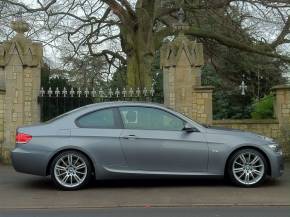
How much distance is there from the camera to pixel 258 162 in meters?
9.98

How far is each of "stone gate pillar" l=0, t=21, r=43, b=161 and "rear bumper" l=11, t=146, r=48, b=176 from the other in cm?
400

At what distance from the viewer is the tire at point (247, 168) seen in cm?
994

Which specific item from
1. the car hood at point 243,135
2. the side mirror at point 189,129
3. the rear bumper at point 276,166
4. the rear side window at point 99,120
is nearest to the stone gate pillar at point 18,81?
the rear side window at point 99,120

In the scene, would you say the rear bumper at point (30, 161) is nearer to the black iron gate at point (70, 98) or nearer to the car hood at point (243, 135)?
the car hood at point (243, 135)

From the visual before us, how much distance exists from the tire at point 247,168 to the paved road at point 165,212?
1.64 meters

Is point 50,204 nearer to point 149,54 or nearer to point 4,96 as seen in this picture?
point 4,96

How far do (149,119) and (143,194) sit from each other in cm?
140

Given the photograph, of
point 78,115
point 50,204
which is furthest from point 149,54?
point 50,204

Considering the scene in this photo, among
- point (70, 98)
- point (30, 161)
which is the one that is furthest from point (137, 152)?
point (70, 98)

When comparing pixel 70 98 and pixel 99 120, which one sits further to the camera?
pixel 70 98

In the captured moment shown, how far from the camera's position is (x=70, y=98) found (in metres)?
14.5

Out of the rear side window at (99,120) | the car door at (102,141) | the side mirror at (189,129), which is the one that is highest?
the rear side window at (99,120)

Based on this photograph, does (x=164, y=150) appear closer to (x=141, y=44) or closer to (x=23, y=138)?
(x=23, y=138)

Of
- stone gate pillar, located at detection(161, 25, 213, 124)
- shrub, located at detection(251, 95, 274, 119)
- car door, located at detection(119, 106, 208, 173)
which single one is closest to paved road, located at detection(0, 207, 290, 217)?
car door, located at detection(119, 106, 208, 173)
